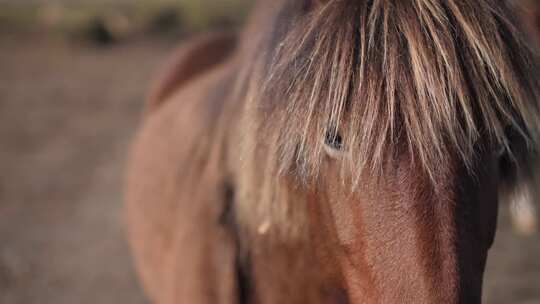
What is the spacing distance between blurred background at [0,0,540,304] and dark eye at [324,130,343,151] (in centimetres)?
236

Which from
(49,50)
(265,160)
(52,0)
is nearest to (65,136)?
(49,50)

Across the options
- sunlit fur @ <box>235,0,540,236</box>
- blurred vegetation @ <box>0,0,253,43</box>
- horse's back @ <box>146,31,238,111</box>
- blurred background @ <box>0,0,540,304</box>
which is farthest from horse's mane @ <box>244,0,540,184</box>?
blurred vegetation @ <box>0,0,253,43</box>

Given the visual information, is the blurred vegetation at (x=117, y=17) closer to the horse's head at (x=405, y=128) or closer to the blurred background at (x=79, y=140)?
the blurred background at (x=79, y=140)

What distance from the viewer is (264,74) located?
136 cm

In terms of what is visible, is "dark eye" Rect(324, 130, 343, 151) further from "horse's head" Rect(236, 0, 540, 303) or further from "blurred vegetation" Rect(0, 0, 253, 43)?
"blurred vegetation" Rect(0, 0, 253, 43)

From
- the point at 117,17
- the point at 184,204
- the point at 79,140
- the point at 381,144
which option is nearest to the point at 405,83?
the point at 381,144

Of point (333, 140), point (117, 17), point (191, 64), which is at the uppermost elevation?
point (333, 140)

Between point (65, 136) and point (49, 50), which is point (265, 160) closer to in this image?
point (65, 136)

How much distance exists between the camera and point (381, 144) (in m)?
1.10

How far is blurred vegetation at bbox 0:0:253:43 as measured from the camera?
673cm

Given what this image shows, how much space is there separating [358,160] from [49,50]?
20.0 ft

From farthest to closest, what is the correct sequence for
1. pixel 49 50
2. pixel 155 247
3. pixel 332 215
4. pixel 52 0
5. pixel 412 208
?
pixel 52 0
pixel 49 50
pixel 155 247
pixel 332 215
pixel 412 208

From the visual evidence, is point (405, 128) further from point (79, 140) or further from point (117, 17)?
point (117, 17)

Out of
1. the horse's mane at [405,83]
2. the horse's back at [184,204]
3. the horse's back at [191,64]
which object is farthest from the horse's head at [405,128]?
the horse's back at [191,64]
